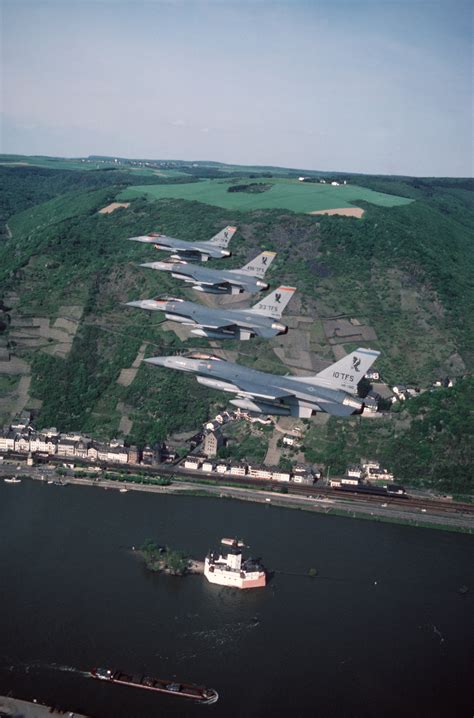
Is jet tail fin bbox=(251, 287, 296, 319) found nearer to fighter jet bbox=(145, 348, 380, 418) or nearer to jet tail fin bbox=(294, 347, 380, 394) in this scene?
fighter jet bbox=(145, 348, 380, 418)

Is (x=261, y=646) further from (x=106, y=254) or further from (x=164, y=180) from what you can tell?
(x=164, y=180)

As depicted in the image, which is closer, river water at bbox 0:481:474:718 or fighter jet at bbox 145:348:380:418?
river water at bbox 0:481:474:718

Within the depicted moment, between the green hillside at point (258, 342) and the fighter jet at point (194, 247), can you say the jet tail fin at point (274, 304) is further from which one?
the green hillside at point (258, 342)

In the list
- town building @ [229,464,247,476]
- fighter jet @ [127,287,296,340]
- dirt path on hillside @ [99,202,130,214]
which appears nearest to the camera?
fighter jet @ [127,287,296,340]

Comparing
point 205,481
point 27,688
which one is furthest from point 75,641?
point 205,481

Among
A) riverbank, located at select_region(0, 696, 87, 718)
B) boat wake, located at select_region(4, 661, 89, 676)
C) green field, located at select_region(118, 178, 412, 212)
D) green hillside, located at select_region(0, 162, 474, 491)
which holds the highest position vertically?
green field, located at select_region(118, 178, 412, 212)

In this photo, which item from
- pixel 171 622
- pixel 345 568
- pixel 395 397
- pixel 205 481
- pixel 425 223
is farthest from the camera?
pixel 425 223

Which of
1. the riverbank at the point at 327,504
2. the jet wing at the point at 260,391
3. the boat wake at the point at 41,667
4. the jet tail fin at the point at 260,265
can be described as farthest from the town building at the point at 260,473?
the boat wake at the point at 41,667

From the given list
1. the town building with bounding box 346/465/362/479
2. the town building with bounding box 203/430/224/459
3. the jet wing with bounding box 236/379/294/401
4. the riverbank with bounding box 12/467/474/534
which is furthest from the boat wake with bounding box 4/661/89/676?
the town building with bounding box 346/465/362/479
